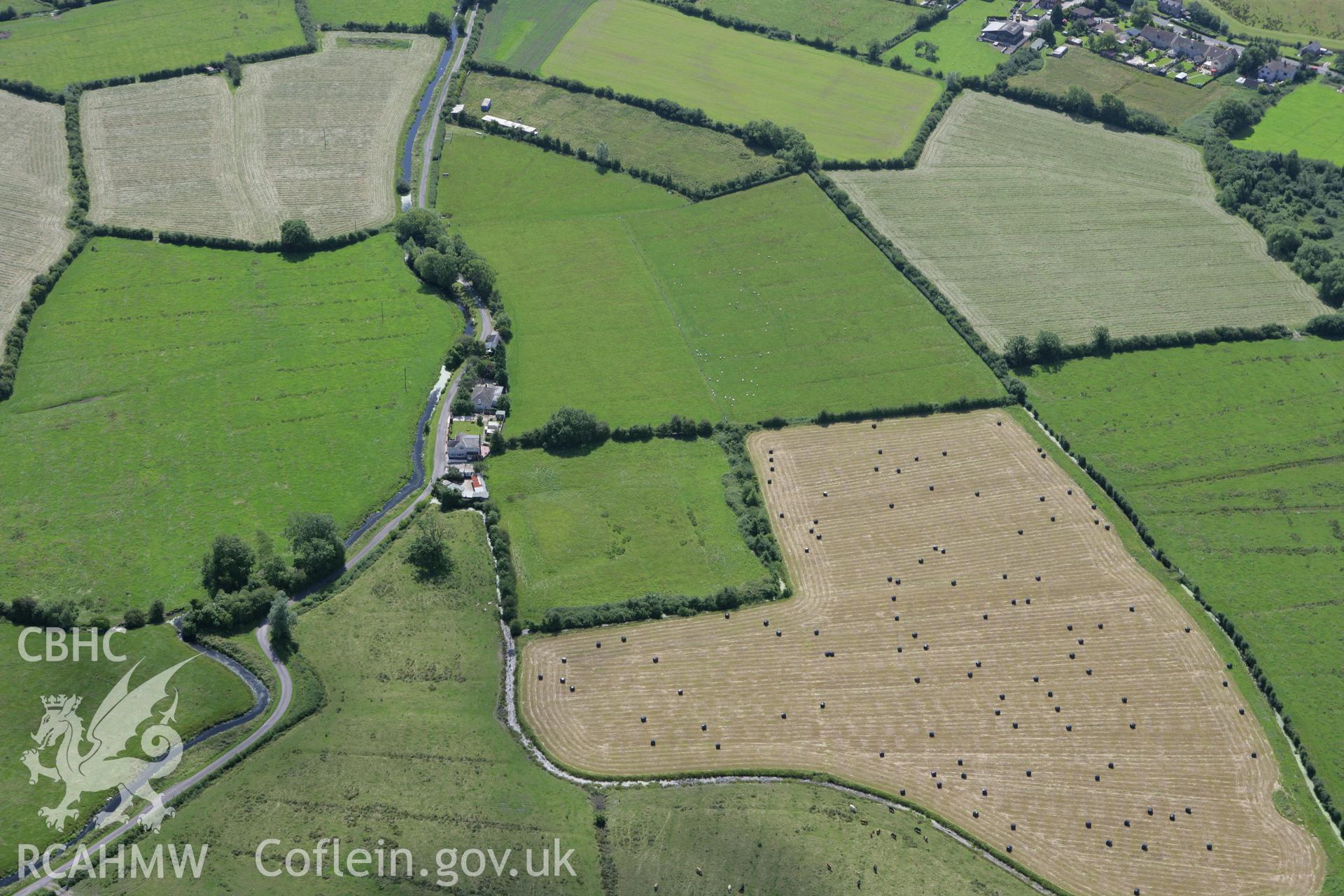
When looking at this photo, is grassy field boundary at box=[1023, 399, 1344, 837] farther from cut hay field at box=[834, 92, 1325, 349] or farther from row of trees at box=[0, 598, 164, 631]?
row of trees at box=[0, 598, 164, 631]

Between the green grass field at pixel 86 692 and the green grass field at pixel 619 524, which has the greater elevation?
the green grass field at pixel 619 524

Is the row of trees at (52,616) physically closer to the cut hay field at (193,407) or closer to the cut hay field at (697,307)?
the cut hay field at (193,407)

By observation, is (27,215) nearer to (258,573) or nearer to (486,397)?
(486,397)

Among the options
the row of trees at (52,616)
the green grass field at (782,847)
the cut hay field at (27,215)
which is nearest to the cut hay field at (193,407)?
the row of trees at (52,616)

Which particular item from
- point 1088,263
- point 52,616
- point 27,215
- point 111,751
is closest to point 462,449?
point 52,616

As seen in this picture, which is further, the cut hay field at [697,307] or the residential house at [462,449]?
the cut hay field at [697,307]

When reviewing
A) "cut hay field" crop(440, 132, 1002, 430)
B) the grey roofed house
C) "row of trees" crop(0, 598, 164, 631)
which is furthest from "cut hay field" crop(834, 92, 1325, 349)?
"row of trees" crop(0, 598, 164, 631)
